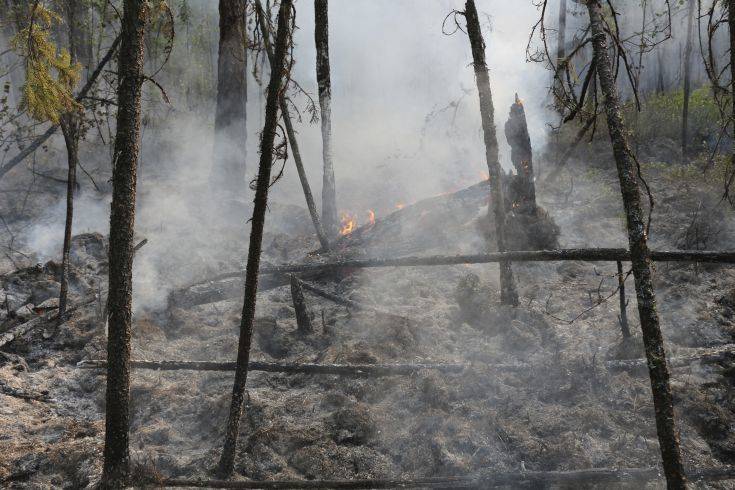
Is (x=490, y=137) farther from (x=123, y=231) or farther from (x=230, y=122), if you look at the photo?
(x=230, y=122)

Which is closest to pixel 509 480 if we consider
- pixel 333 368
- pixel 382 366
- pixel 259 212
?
pixel 382 366

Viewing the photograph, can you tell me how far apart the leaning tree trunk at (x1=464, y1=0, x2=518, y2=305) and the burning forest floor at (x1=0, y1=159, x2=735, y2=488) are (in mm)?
399

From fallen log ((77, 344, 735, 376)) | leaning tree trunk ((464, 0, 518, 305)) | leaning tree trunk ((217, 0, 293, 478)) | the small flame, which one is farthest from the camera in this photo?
the small flame

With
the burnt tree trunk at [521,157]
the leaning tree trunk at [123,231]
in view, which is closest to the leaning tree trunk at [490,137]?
the burnt tree trunk at [521,157]

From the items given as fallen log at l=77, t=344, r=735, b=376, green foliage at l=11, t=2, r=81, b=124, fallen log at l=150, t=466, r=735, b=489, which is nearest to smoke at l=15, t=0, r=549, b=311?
fallen log at l=77, t=344, r=735, b=376

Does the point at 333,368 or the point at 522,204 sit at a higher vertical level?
the point at 522,204

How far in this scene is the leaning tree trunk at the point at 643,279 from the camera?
392cm

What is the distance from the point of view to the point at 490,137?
8977 mm

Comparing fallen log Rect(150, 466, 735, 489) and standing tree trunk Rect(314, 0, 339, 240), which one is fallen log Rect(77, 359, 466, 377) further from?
standing tree trunk Rect(314, 0, 339, 240)

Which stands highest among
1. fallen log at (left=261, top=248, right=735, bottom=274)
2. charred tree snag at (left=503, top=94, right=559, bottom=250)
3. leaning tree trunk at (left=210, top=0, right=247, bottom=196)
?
leaning tree trunk at (left=210, top=0, right=247, bottom=196)

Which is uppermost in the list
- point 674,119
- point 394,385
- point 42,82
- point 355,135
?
point 355,135

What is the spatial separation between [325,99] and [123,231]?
905cm

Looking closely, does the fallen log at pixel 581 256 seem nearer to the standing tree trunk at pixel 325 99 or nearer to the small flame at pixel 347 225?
the standing tree trunk at pixel 325 99

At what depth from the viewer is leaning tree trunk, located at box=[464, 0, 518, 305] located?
8664 millimetres
